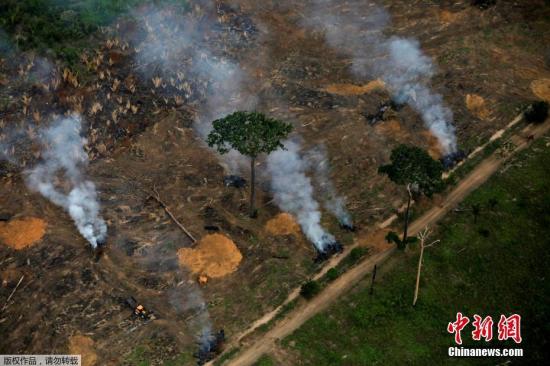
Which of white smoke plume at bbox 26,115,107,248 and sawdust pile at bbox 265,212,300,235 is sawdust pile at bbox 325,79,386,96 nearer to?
sawdust pile at bbox 265,212,300,235

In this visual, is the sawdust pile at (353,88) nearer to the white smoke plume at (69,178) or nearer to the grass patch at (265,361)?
the white smoke plume at (69,178)

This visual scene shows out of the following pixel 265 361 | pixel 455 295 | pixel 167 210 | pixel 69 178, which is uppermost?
pixel 69 178

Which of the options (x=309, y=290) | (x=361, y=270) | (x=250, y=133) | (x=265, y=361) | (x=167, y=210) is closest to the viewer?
(x=265, y=361)

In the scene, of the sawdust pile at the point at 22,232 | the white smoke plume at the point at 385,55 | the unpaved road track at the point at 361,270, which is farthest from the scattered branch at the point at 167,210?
the white smoke plume at the point at 385,55

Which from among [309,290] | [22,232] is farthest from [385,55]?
[22,232]

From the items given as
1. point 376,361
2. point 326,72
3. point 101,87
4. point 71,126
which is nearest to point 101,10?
point 101,87

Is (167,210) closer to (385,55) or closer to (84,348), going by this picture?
(84,348)
